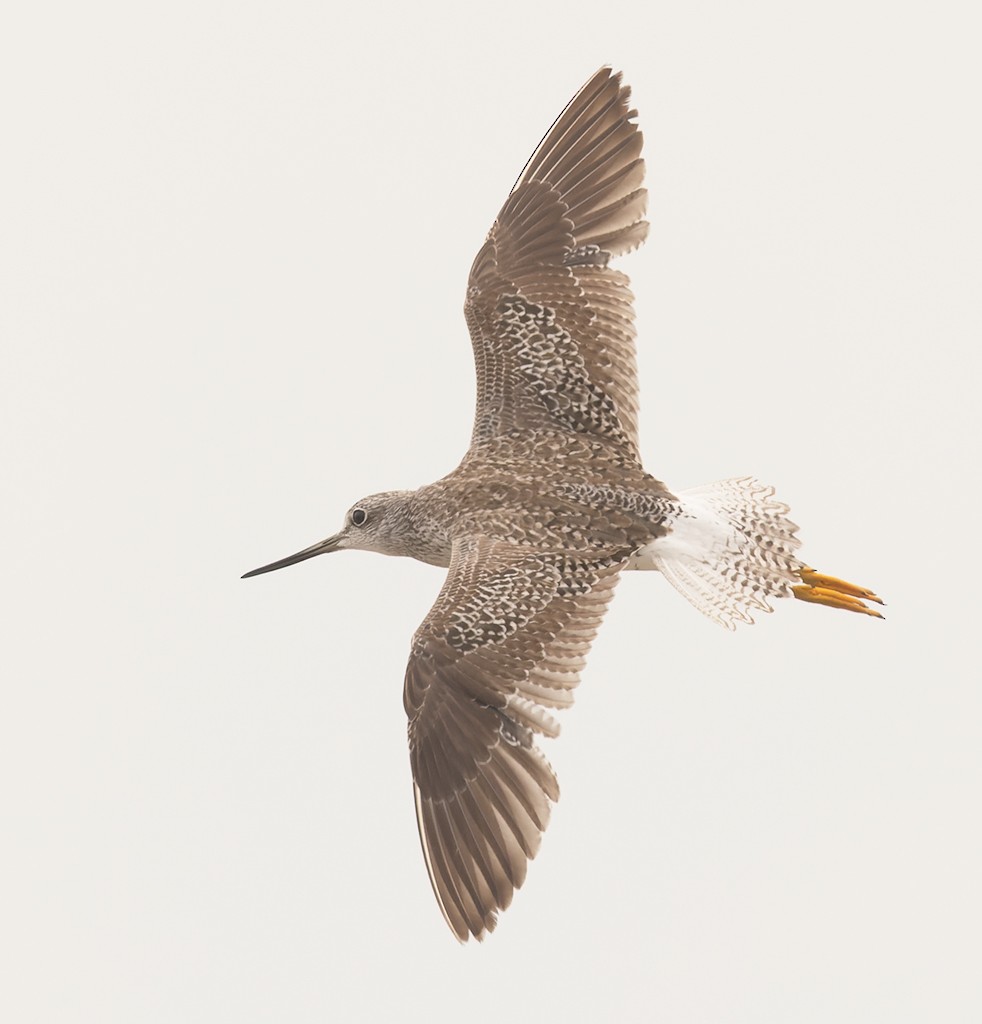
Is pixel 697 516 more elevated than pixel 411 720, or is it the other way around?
pixel 697 516

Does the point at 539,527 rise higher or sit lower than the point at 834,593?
higher

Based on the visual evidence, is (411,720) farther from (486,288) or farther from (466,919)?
(486,288)

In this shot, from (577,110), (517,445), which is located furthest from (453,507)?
(577,110)

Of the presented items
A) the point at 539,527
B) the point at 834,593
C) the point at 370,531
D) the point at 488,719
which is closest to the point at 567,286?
the point at 539,527

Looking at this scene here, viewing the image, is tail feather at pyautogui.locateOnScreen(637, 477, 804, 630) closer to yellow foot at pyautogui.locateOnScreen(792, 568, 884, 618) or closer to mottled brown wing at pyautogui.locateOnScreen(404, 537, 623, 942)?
→ yellow foot at pyautogui.locateOnScreen(792, 568, 884, 618)

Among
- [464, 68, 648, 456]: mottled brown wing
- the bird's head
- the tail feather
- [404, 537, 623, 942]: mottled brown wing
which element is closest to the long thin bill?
the bird's head

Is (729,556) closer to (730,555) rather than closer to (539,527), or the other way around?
(730,555)

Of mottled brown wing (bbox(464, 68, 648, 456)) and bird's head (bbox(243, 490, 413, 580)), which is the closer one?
mottled brown wing (bbox(464, 68, 648, 456))
